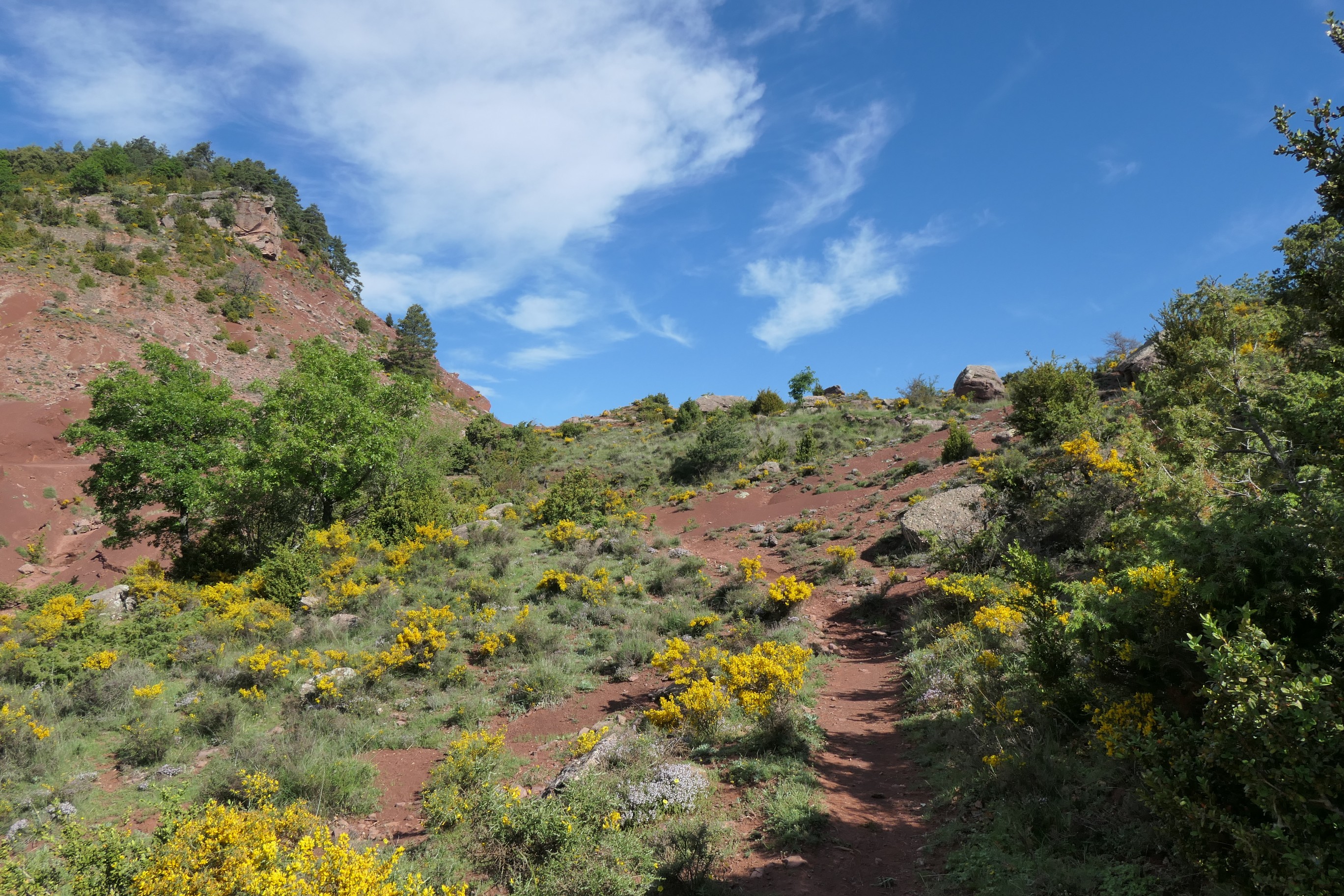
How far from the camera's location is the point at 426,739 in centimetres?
843

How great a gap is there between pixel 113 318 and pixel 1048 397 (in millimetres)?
55174

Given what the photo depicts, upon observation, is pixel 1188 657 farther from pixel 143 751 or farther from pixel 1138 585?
pixel 143 751

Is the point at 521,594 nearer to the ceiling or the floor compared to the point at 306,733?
nearer to the ceiling

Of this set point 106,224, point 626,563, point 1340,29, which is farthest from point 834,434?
point 106,224

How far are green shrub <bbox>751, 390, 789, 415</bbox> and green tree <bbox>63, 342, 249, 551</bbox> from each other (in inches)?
1328

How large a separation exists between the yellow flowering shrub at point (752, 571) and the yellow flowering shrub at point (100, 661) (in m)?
12.6

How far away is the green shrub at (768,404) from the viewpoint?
44844 mm

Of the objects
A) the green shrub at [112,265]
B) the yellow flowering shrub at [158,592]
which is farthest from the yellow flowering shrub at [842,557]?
the green shrub at [112,265]

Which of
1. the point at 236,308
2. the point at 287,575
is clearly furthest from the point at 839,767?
the point at 236,308

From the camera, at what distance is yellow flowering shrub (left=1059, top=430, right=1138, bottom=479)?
11.3 meters

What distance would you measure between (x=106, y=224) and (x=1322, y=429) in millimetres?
70337

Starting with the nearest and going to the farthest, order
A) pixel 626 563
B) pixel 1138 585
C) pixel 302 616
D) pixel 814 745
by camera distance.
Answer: pixel 1138 585 < pixel 814 745 < pixel 302 616 < pixel 626 563

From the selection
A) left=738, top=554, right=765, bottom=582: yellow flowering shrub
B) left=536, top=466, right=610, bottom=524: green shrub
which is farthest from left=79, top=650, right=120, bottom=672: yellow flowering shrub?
left=738, top=554, right=765, bottom=582: yellow flowering shrub

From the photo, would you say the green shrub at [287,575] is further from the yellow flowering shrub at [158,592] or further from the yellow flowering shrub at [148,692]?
the yellow flowering shrub at [148,692]
